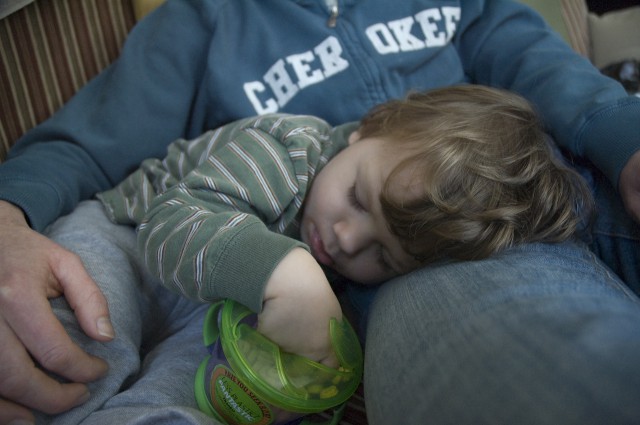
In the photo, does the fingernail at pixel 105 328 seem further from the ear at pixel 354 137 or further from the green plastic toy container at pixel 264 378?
the ear at pixel 354 137

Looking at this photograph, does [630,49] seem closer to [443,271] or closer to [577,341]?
[443,271]

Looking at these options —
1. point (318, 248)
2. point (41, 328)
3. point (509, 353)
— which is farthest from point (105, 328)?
point (509, 353)

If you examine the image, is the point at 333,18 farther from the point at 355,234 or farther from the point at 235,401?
the point at 235,401

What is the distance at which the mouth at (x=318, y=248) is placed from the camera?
2.69 ft

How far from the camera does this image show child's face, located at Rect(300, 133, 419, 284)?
76 centimetres

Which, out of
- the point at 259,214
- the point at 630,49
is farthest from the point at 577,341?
the point at 630,49

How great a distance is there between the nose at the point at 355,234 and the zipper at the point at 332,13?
0.50 metres

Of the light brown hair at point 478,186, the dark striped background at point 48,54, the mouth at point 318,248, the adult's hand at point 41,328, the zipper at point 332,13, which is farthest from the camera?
the zipper at point 332,13

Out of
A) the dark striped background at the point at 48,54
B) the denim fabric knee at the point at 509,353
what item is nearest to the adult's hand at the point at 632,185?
the denim fabric knee at the point at 509,353

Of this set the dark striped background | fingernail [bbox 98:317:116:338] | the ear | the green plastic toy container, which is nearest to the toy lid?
the green plastic toy container

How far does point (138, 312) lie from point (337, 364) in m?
0.31

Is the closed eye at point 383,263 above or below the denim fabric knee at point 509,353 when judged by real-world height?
below

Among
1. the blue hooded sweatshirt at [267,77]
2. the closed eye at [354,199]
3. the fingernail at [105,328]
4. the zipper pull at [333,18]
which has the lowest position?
the closed eye at [354,199]

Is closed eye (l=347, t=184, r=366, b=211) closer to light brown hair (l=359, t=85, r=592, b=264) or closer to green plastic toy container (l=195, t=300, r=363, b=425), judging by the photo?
light brown hair (l=359, t=85, r=592, b=264)
